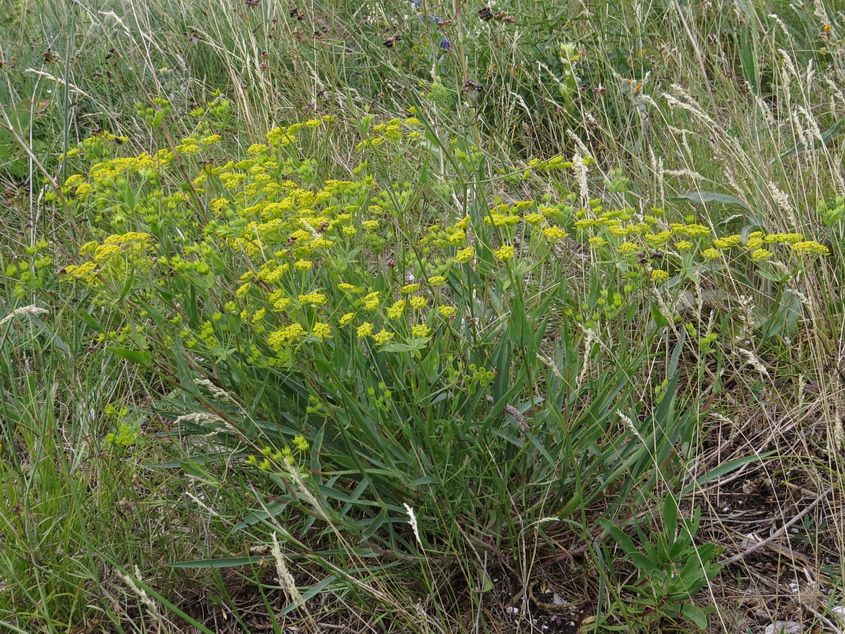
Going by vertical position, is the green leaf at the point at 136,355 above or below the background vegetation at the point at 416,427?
above

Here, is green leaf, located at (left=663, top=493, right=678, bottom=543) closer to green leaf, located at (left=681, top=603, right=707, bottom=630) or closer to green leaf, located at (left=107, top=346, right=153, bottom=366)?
green leaf, located at (left=681, top=603, right=707, bottom=630)

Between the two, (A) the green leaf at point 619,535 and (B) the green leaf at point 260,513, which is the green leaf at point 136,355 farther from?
(A) the green leaf at point 619,535

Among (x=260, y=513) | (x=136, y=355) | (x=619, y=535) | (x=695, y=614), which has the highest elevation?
(x=136, y=355)

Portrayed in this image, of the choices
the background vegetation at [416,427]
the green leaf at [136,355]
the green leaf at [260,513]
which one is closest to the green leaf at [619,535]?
the background vegetation at [416,427]

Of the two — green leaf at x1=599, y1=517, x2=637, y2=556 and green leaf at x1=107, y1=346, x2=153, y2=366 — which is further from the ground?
green leaf at x1=107, y1=346, x2=153, y2=366

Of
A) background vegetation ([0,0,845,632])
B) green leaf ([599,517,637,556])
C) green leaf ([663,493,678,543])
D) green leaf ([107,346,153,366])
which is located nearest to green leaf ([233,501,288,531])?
background vegetation ([0,0,845,632])

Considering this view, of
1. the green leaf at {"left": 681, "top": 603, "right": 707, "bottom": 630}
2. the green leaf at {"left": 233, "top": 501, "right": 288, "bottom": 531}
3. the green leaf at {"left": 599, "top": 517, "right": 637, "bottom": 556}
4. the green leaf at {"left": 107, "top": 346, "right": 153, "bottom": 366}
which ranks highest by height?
the green leaf at {"left": 107, "top": 346, "right": 153, "bottom": 366}

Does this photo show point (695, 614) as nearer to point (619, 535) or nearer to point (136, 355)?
point (619, 535)

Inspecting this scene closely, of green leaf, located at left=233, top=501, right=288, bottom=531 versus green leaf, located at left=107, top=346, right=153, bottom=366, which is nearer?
green leaf, located at left=107, top=346, right=153, bottom=366

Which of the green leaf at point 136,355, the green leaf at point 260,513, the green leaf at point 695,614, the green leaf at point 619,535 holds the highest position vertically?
the green leaf at point 136,355

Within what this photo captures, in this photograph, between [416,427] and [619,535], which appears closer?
[619,535]

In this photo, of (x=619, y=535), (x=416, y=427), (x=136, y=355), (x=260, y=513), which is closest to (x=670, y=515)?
(x=619, y=535)

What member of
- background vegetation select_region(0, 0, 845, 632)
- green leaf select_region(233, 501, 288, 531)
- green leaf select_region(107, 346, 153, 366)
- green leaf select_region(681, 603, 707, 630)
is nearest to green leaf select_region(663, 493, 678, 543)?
background vegetation select_region(0, 0, 845, 632)

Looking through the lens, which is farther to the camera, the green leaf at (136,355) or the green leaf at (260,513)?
the green leaf at (260,513)
